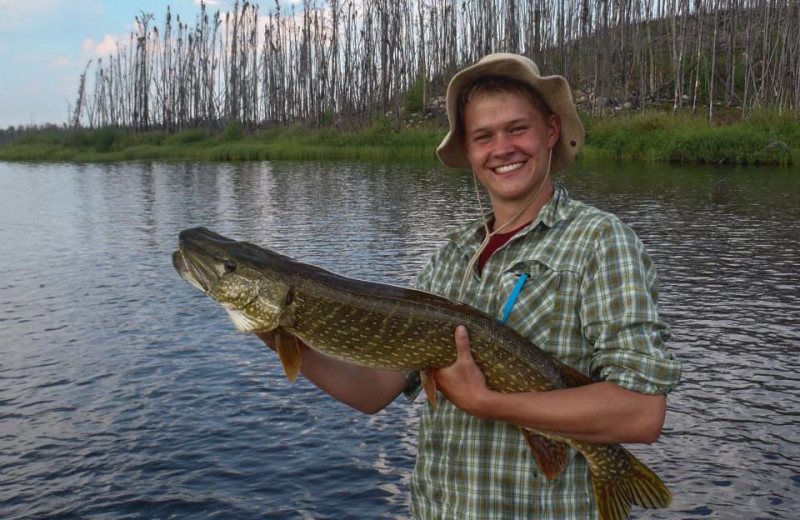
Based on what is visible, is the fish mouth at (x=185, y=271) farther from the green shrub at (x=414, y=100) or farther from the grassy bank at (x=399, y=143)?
the green shrub at (x=414, y=100)

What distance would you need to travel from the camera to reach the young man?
1.86 meters

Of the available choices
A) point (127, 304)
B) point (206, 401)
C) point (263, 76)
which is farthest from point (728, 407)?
point (263, 76)

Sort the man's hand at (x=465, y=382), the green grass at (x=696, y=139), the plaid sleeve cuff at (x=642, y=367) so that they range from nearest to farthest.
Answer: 1. the plaid sleeve cuff at (x=642, y=367)
2. the man's hand at (x=465, y=382)
3. the green grass at (x=696, y=139)

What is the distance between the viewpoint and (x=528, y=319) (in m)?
2.11

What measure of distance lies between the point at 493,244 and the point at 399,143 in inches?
1520

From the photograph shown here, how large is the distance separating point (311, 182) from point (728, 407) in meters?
22.3

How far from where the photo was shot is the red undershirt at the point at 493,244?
2.26m

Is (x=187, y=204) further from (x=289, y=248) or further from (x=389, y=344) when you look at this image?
(x=389, y=344)

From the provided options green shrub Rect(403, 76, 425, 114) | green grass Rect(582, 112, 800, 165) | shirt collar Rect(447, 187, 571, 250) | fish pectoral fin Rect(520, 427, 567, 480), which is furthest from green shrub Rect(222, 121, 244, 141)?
fish pectoral fin Rect(520, 427, 567, 480)

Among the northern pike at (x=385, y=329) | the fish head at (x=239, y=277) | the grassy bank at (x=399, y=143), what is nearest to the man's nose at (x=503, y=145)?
the northern pike at (x=385, y=329)

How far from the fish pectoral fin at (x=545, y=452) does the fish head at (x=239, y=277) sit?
2.93 ft

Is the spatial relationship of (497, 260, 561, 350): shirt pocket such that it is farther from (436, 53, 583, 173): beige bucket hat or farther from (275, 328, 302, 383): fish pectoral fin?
(275, 328, 302, 383): fish pectoral fin

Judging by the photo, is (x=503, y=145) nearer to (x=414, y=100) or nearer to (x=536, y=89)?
(x=536, y=89)

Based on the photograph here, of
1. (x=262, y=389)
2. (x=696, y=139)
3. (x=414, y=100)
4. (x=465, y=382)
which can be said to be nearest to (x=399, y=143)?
(x=414, y=100)
